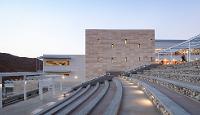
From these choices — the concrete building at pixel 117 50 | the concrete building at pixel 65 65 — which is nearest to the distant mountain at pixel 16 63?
the concrete building at pixel 65 65

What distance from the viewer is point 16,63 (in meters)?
124

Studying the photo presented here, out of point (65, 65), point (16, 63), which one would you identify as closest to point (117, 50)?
point (65, 65)

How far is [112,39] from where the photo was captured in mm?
46219

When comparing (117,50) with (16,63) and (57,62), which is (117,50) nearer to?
(57,62)

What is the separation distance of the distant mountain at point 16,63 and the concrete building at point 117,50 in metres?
68.2

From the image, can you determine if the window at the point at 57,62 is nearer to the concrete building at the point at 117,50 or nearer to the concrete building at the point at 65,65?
the concrete building at the point at 65,65

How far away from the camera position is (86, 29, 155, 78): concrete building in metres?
45.8

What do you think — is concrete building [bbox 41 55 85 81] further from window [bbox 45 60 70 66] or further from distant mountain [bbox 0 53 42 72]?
distant mountain [bbox 0 53 42 72]

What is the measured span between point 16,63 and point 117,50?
86252 millimetres

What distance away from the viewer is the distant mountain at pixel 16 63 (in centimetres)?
11693

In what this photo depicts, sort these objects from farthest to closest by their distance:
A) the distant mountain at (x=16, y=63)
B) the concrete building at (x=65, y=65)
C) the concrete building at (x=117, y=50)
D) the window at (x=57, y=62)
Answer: the distant mountain at (x=16, y=63), the window at (x=57, y=62), the concrete building at (x=65, y=65), the concrete building at (x=117, y=50)

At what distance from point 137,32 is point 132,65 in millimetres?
5113

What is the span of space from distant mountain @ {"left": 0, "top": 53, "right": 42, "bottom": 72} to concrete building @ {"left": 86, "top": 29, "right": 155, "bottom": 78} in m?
68.2

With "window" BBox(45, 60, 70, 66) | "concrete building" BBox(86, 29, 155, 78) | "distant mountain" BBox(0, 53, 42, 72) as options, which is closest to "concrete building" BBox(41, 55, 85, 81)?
"window" BBox(45, 60, 70, 66)
